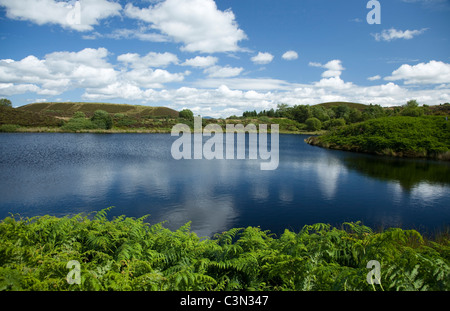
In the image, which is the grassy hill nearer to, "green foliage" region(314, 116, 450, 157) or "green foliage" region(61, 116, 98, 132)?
"green foliage" region(314, 116, 450, 157)

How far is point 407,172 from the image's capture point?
3500 centimetres

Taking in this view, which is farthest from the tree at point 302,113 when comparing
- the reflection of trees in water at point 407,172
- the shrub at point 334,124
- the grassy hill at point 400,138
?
the reflection of trees in water at point 407,172

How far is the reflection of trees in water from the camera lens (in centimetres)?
2991

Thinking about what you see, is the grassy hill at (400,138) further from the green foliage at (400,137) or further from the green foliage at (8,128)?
the green foliage at (8,128)

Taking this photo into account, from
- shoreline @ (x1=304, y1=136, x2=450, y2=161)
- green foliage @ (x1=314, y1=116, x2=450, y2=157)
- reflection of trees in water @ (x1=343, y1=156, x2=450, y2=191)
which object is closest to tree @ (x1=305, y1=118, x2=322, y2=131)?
green foliage @ (x1=314, y1=116, x2=450, y2=157)

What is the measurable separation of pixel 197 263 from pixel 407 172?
124ft

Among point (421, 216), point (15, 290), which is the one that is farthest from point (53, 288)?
point (421, 216)

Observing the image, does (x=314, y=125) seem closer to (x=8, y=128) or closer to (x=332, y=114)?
(x=332, y=114)

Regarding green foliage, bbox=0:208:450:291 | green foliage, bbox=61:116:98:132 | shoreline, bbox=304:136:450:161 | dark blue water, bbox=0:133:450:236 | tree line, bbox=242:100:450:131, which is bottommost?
dark blue water, bbox=0:133:450:236

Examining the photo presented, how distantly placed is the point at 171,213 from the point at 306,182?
16.4 m

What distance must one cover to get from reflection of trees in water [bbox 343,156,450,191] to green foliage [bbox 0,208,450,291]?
24180 mm

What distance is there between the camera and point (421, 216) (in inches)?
734
